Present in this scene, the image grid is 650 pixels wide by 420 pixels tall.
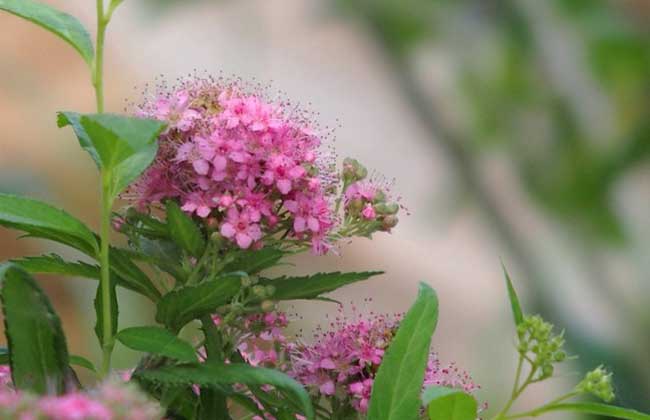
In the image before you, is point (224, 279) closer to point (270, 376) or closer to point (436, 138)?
point (270, 376)

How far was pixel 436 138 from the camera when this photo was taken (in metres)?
2.52

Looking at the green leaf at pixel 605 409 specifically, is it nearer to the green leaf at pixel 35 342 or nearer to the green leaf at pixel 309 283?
the green leaf at pixel 309 283

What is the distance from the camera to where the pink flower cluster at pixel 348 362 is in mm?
598

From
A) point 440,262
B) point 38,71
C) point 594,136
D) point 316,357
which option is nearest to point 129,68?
point 38,71

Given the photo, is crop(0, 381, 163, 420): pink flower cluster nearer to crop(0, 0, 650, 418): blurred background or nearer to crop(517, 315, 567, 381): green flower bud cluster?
→ crop(517, 315, 567, 381): green flower bud cluster

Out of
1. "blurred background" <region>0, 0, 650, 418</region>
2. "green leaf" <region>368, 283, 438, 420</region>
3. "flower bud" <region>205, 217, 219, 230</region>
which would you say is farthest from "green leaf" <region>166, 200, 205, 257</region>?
"blurred background" <region>0, 0, 650, 418</region>

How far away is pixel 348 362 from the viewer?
60cm

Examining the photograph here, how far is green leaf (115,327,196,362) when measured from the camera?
527 mm

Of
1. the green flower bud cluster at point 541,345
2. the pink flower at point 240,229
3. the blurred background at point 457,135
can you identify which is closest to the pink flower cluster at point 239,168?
the pink flower at point 240,229

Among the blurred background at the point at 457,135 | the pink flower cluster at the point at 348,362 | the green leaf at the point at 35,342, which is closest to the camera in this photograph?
the green leaf at the point at 35,342

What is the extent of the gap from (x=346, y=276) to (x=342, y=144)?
97.8 inches

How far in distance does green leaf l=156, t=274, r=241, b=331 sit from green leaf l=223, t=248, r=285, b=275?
2 centimetres

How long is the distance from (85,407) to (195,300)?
0.16m

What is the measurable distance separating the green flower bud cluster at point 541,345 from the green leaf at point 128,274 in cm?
18
